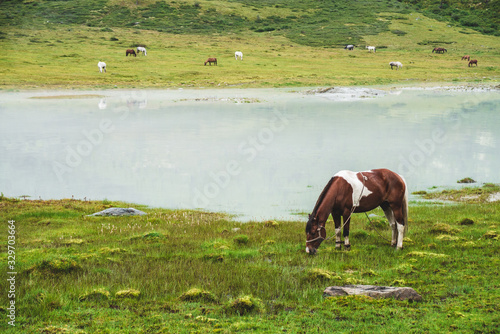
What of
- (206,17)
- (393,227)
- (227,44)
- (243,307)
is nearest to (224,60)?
(227,44)

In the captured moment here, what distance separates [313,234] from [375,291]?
11.1 ft

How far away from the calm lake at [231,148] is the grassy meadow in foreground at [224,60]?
2000 cm

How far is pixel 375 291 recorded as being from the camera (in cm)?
996

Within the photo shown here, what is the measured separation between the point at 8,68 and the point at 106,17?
84.9 metres

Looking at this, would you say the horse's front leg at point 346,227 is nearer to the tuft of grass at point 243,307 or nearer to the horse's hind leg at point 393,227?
the horse's hind leg at point 393,227

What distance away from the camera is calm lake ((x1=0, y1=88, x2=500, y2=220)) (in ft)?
80.8

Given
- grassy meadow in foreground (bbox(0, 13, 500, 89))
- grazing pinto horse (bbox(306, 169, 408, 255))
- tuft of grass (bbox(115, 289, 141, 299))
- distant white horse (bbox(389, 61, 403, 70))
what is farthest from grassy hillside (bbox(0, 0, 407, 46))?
tuft of grass (bbox(115, 289, 141, 299))

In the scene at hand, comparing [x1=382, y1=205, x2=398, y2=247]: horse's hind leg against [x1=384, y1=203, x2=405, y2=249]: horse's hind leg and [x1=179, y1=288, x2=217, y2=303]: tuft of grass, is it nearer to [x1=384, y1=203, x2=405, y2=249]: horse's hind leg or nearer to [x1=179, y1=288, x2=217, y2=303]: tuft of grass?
[x1=384, y1=203, x2=405, y2=249]: horse's hind leg

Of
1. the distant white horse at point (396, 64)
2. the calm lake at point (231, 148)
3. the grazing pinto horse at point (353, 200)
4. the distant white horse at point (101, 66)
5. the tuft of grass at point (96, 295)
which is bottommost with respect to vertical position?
the calm lake at point (231, 148)

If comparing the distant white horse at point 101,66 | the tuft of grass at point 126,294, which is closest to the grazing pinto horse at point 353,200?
the tuft of grass at point 126,294

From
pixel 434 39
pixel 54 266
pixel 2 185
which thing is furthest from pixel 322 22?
pixel 54 266

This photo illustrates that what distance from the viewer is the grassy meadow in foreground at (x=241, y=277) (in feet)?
28.6

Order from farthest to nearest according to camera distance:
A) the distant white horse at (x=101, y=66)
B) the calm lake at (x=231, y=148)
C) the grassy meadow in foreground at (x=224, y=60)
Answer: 1. the distant white horse at (x=101, y=66)
2. the grassy meadow in foreground at (x=224, y=60)
3. the calm lake at (x=231, y=148)

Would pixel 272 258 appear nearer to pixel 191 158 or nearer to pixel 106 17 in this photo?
pixel 191 158
